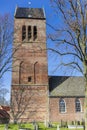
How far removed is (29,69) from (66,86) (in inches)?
251

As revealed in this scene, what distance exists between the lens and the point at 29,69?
37406mm

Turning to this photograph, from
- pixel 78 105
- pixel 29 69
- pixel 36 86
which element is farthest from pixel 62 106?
pixel 29 69

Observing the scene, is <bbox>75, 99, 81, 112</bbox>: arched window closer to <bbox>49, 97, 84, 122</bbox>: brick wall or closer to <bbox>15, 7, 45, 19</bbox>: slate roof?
<bbox>49, 97, 84, 122</bbox>: brick wall

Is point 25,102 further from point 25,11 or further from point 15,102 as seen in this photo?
point 25,11

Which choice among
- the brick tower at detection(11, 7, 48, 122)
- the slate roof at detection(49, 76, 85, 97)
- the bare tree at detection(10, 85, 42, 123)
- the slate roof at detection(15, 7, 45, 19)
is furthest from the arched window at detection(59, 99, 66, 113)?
the slate roof at detection(15, 7, 45, 19)

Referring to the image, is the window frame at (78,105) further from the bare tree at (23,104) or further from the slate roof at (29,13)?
the slate roof at (29,13)

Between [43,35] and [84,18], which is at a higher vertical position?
[43,35]

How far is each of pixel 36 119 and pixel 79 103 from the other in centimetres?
696

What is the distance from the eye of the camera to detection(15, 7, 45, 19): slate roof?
129ft

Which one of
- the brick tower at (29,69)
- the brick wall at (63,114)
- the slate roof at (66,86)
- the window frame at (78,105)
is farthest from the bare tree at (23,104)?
the window frame at (78,105)

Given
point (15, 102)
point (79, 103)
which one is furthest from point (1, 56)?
point (79, 103)

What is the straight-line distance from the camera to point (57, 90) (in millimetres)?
37781

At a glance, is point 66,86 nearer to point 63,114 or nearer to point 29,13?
point 63,114

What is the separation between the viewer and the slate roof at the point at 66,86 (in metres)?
37.5
